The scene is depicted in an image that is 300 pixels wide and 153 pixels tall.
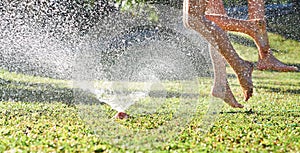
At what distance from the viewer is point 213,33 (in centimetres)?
522

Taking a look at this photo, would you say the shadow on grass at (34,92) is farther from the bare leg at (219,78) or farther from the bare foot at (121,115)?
the bare leg at (219,78)

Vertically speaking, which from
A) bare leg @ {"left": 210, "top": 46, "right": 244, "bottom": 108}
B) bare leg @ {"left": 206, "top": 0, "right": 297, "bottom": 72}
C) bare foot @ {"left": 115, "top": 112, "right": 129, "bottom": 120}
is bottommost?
bare foot @ {"left": 115, "top": 112, "right": 129, "bottom": 120}

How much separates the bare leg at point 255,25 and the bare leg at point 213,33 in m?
0.33

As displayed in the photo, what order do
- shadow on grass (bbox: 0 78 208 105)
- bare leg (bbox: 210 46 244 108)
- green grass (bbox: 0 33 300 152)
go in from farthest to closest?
1. shadow on grass (bbox: 0 78 208 105)
2. bare leg (bbox: 210 46 244 108)
3. green grass (bbox: 0 33 300 152)

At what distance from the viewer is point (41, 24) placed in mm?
14758

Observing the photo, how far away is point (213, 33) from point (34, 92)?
402 centimetres

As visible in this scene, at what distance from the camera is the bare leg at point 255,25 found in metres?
5.67

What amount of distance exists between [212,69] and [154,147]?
1311mm

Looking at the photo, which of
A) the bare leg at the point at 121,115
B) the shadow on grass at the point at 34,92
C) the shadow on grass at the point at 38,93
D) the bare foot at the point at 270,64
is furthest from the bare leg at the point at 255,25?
the shadow on grass at the point at 34,92

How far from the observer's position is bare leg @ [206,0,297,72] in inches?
223

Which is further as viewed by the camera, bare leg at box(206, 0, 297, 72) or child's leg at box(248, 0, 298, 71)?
child's leg at box(248, 0, 298, 71)

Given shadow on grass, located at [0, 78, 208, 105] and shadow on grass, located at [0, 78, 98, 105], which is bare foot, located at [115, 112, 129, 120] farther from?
shadow on grass, located at [0, 78, 98, 105]

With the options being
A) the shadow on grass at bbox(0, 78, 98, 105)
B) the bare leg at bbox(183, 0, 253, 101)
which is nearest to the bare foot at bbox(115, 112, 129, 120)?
the bare leg at bbox(183, 0, 253, 101)

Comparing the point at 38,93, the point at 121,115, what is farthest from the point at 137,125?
the point at 38,93
